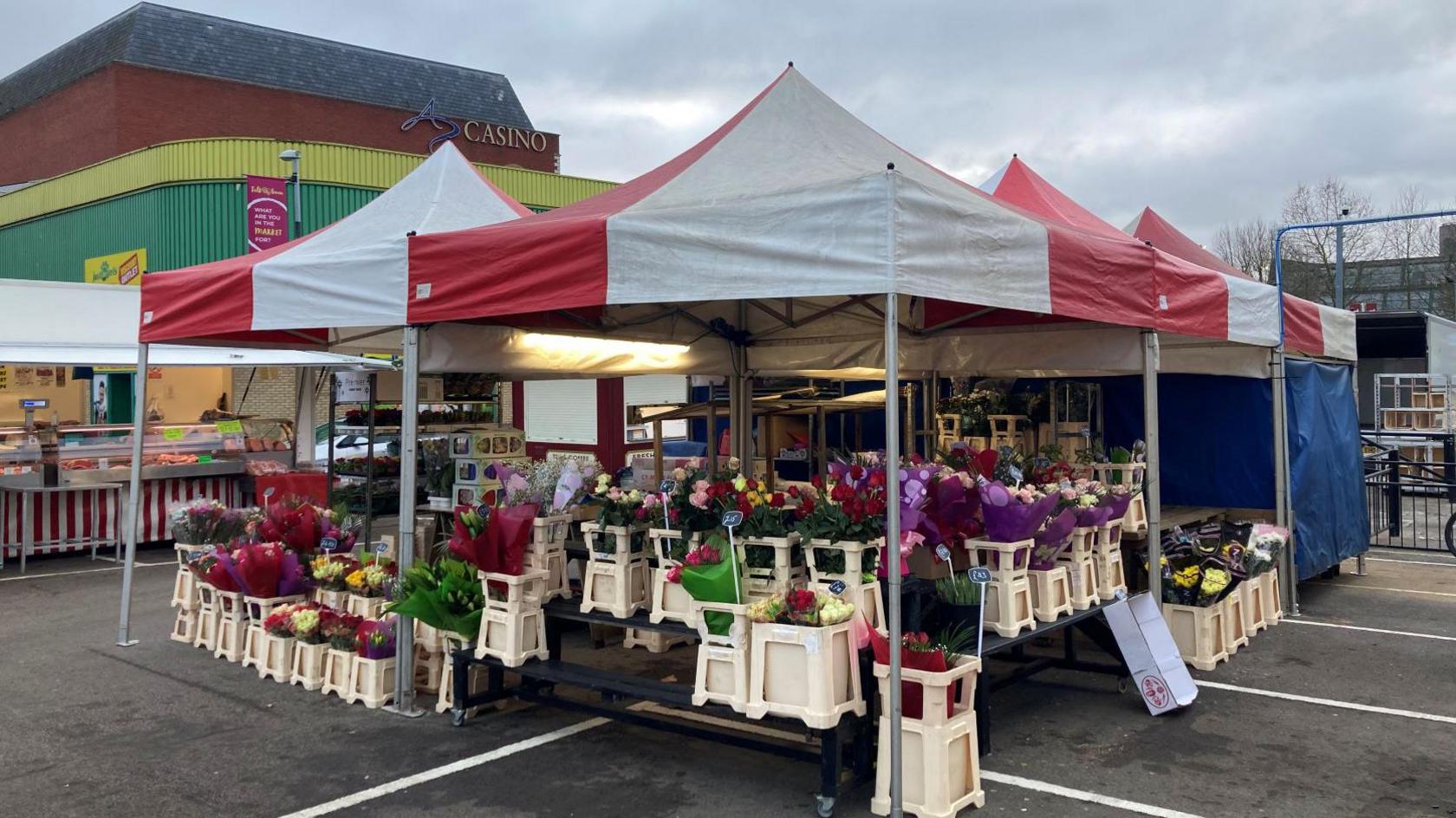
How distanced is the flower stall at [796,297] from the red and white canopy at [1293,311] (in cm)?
151

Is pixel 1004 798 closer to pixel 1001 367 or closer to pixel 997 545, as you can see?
pixel 997 545

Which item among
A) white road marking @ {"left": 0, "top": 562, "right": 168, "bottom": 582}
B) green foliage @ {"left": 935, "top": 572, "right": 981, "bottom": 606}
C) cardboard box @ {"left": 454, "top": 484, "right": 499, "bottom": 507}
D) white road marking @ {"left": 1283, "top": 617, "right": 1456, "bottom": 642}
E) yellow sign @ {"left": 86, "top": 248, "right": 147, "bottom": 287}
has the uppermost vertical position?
yellow sign @ {"left": 86, "top": 248, "right": 147, "bottom": 287}

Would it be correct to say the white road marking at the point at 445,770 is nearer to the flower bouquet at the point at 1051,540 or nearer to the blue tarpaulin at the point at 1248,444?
the flower bouquet at the point at 1051,540

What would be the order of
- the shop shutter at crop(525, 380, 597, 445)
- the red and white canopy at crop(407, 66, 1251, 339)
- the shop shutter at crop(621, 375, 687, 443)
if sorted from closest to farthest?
the red and white canopy at crop(407, 66, 1251, 339)
the shop shutter at crop(525, 380, 597, 445)
the shop shutter at crop(621, 375, 687, 443)

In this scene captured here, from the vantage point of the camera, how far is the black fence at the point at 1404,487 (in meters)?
11.0

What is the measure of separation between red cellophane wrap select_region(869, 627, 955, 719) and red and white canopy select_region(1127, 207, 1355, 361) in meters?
4.98

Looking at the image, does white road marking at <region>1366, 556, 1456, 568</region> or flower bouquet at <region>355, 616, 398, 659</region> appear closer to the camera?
flower bouquet at <region>355, 616, 398, 659</region>

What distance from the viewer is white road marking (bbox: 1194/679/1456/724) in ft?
18.0

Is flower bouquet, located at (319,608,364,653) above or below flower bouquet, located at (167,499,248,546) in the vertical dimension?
below

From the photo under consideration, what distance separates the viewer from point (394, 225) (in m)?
6.51

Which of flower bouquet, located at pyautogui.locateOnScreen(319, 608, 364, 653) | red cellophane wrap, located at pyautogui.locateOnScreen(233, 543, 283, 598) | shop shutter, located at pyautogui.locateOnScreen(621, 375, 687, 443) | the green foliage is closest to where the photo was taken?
the green foliage

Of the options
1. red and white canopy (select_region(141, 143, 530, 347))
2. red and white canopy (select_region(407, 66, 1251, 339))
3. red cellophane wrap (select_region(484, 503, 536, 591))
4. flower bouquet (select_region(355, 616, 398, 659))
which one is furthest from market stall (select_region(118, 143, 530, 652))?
red cellophane wrap (select_region(484, 503, 536, 591))

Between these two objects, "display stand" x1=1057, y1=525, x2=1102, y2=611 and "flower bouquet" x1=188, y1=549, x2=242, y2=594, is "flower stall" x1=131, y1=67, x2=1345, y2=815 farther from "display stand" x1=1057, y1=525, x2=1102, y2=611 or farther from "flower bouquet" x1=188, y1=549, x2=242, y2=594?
"flower bouquet" x1=188, y1=549, x2=242, y2=594

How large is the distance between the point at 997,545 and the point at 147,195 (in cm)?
2203
